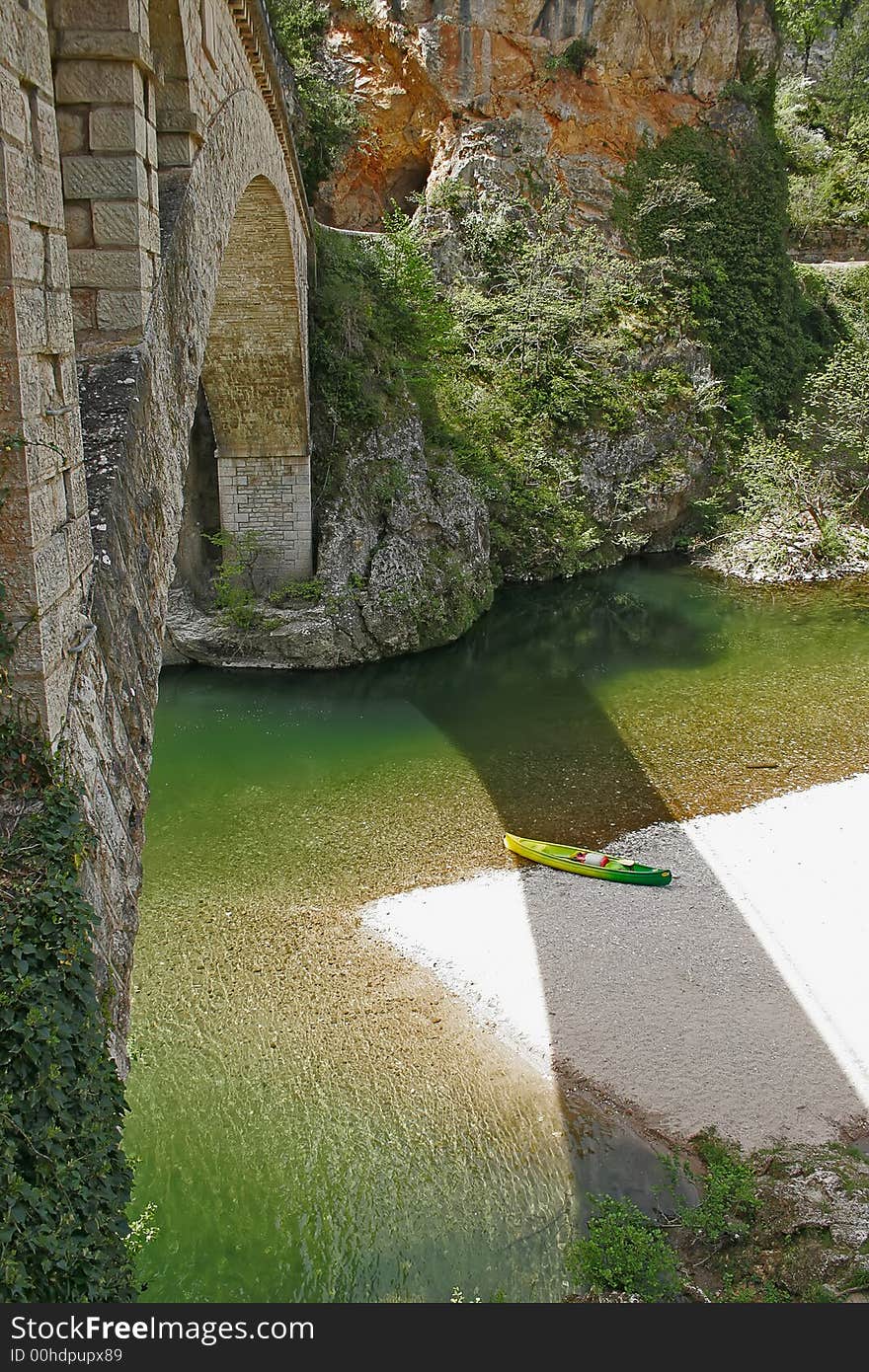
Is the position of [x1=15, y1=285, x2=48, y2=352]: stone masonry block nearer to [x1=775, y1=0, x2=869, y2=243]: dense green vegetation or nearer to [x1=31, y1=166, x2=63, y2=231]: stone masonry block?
[x1=31, y1=166, x2=63, y2=231]: stone masonry block

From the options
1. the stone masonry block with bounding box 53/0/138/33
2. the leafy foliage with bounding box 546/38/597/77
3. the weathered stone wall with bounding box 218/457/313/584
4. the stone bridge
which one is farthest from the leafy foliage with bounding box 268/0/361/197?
the stone masonry block with bounding box 53/0/138/33

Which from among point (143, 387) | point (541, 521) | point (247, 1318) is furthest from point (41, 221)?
point (541, 521)

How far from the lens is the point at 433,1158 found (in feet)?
19.6

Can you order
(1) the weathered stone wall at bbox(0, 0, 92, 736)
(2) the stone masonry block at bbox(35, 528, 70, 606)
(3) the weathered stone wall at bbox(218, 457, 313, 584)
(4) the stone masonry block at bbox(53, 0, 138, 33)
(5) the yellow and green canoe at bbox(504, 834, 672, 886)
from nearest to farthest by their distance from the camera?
(1) the weathered stone wall at bbox(0, 0, 92, 736), (2) the stone masonry block at bbox(35, 528, 70, 606), (4) the stone masonry block at bbox(53, 0, 138, 33), (5) the yellow and green canoe at bbox(504, 834, 672, 886), (3) the weathered stone wall at bbox(218, 457, 313, 584)

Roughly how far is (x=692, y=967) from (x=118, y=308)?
20.5 feet

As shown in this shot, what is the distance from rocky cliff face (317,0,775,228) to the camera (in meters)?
18.3

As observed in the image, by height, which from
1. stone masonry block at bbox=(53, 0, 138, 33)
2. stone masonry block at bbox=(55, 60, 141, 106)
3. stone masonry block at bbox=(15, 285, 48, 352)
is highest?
stone masonry block at bbox=(53, 0, 138, 33)

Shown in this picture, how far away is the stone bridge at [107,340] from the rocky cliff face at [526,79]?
42.8 ft

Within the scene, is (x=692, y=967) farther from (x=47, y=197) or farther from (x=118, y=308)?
(x=47, y=197)

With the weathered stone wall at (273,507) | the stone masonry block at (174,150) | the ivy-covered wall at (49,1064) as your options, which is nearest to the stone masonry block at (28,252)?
the ivy-covered wall at (49,1064)

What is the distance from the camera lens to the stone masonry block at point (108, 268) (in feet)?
14.3

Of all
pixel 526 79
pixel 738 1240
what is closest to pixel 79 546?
pixel 738 1240

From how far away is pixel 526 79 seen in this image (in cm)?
1894

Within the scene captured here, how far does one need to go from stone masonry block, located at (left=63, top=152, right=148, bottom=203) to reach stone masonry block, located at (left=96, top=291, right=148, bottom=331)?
1.36 ft
